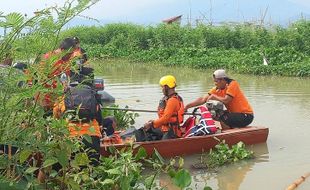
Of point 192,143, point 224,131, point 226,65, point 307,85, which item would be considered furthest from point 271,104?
point 226,65

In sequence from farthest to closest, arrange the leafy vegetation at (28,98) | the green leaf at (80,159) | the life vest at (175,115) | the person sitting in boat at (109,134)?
the life vest at (175,115), the person sitting in boat at (109,134), the green leaf at (80,159), the leafy vegetation at (28,98)

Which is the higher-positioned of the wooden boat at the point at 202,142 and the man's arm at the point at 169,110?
the man's arm at the point at 169,110

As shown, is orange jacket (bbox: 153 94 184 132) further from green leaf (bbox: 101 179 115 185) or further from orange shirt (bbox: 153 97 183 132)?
green leaf (bbox: 101 179 115 185)

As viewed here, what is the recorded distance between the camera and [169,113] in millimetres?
7512

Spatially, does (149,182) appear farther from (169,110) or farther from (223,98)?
(223,98)

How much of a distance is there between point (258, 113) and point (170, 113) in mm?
4270

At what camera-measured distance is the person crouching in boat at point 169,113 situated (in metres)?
7.49

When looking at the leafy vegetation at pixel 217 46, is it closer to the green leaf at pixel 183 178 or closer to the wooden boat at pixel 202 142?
the wooden boat at pixel 202 142

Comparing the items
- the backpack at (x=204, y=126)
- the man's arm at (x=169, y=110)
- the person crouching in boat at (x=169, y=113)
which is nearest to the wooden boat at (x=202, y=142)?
the backpack at (x=204, y=126)

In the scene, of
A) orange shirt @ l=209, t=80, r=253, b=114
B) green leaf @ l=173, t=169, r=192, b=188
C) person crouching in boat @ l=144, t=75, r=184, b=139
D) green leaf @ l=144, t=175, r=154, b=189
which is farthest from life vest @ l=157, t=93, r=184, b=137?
green leaf @ l=173, t=169, r=192, b=188

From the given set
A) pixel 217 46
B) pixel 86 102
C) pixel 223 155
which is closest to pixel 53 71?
pixel 86 102

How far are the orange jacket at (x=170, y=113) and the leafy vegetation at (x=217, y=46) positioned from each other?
34.8ft

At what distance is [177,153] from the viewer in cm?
758

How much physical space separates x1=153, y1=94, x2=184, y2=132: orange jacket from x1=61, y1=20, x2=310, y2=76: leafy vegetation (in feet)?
34.8
